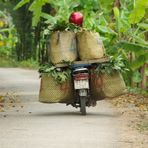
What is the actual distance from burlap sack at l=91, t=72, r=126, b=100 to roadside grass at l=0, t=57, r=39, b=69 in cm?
3147

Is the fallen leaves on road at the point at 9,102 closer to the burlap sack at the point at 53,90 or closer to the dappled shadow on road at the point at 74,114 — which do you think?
the dappled shadow on road at the point at 74,114

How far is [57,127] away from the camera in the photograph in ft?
32.6

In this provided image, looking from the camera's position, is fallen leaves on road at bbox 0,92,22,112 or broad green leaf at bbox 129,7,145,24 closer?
broad green leaf at bbox 129,7,145,24

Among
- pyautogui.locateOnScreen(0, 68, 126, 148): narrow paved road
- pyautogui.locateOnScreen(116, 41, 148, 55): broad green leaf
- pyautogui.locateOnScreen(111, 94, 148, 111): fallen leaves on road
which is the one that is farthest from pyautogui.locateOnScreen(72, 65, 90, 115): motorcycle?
pyautogui.locateOnScreen(111, 94, 148, 111): fallen leaves on road

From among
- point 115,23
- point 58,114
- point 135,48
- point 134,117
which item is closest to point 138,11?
point 135,48

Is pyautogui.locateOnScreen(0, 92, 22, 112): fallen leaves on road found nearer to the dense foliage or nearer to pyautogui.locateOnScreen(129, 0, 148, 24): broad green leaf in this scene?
the dense foliage

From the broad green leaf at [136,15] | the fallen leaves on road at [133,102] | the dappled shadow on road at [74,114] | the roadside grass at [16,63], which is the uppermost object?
the broad green leaf at [136,15]

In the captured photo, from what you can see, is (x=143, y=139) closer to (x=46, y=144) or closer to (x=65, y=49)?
(x=46, y=144)

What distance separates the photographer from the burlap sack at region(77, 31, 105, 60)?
11.9 m

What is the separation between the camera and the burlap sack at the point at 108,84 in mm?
11992

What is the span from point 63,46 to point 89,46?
523mm

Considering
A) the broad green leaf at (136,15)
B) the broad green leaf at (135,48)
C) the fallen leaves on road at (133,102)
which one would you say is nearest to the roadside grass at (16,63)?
the fallen leaves on road at (133,102)

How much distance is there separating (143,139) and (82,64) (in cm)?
325

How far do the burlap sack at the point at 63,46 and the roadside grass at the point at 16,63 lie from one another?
31496 millimetres
